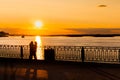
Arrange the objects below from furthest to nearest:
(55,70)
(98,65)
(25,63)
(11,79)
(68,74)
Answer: (25,63) < (98,65) < (55,70) < (68,74) < (11,79)

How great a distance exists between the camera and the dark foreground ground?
1661 centimetres

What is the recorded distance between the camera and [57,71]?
18547mm

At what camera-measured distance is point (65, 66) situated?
20812 millimetres

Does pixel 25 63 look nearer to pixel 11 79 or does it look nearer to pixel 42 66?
pixel 42 66

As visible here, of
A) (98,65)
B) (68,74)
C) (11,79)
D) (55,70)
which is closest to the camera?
(11,79)

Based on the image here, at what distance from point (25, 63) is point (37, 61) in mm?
919

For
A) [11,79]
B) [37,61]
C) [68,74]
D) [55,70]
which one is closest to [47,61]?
[37,61]

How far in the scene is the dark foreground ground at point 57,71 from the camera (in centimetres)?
1661

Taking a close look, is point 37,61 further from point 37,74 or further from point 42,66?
point 37,74

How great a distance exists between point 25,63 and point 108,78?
26.6 ft

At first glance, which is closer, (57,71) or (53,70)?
(57,71)

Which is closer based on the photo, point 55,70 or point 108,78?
point 108,78

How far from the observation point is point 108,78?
1633 cm

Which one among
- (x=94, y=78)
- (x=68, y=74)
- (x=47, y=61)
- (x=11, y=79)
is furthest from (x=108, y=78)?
(x=47, y=61)
